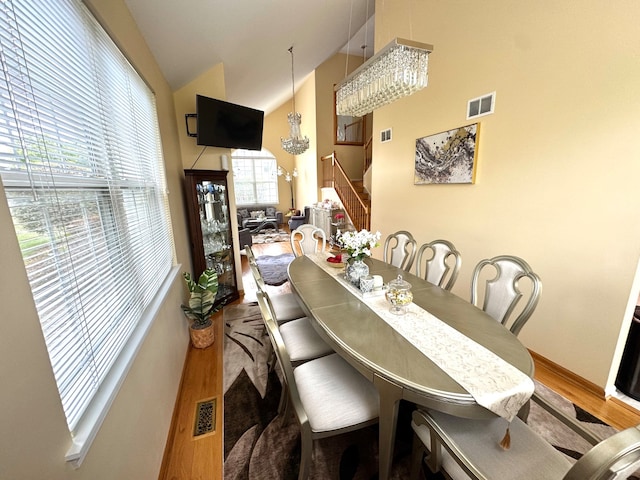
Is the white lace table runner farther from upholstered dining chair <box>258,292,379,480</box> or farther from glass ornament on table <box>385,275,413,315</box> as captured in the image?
upholstered dining chair <box>258,292,379,480</box>

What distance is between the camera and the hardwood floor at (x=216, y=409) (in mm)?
1447

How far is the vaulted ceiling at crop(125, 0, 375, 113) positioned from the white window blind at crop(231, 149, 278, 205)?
4644mm

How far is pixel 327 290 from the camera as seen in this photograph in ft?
6.15

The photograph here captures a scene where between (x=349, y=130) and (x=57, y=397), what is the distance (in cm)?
788

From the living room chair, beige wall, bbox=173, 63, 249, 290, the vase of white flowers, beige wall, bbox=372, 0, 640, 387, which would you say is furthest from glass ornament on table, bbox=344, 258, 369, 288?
the living room chair

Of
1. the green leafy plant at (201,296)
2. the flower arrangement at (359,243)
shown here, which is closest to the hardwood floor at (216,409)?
the green leafy plant at (201,296)

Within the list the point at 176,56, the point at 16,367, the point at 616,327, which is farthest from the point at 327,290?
the point at 176,56

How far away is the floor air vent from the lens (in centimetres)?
166

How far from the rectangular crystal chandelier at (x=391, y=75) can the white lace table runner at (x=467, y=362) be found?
1.42m

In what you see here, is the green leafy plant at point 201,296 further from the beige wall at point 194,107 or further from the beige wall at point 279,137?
the beige wall at point 279,137

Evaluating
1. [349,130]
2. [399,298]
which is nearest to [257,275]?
[399,298]

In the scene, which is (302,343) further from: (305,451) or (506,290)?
(506,290)

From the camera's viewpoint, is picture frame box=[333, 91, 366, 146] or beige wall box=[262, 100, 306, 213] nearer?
picture frame box=[333, 91, 366, 146]

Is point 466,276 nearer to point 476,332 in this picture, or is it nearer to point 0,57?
point 476,332
